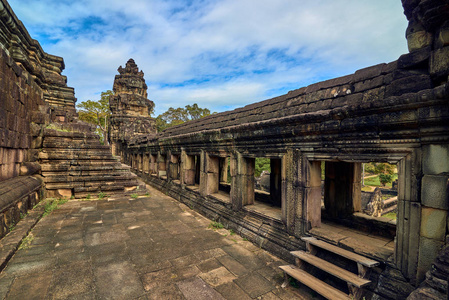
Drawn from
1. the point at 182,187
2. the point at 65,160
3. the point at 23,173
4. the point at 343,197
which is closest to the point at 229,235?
the point at 343,197

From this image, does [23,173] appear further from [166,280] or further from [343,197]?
[343,197]

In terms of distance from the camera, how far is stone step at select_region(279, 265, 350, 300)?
7.92 feet

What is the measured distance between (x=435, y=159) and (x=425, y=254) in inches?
40.4

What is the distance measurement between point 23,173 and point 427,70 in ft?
30.7

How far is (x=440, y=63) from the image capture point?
7.57 feet

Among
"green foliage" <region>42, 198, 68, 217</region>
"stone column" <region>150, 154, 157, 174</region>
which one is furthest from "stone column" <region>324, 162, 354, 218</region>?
"stone column" <region>150, 154, 157, 174</region>

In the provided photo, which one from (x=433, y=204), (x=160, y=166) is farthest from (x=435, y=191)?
(x=160, y=166)

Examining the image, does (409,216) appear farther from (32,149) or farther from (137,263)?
(32,149)

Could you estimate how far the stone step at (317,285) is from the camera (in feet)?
7.92

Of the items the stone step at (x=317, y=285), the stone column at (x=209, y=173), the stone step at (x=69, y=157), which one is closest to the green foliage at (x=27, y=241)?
the stone column at (x=209, y=173)

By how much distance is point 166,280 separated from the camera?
3.02 meters

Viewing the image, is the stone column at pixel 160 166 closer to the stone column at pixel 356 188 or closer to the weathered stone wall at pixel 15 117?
the weathered stone wall at pixel 15 117

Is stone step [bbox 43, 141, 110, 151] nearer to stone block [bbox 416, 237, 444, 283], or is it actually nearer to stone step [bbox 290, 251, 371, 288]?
stone step [bbox 290, 251, 371, 288]

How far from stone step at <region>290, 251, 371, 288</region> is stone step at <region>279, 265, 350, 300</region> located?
15 cm
